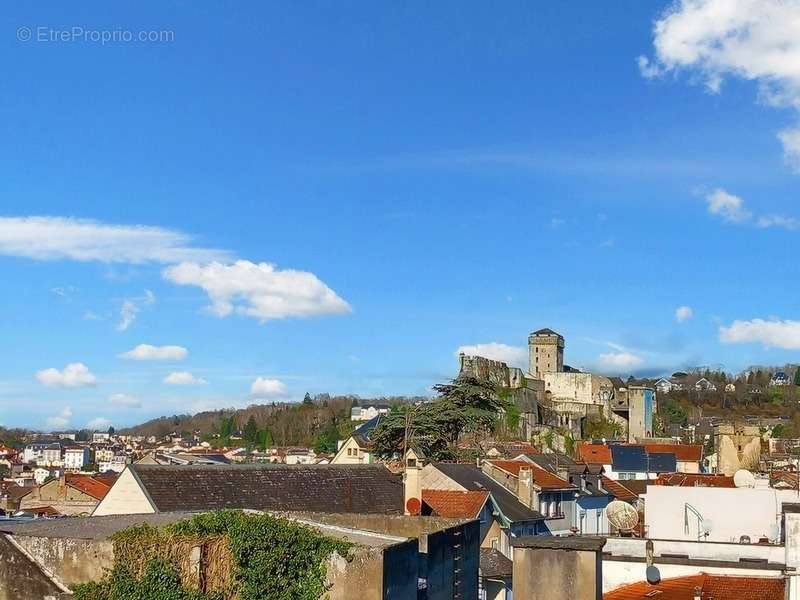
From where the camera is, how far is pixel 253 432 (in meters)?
178

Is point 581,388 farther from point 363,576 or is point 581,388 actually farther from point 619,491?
point 363,576

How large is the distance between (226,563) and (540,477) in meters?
33.5

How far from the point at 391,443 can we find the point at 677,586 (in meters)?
29.0

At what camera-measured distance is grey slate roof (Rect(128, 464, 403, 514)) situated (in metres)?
26.8

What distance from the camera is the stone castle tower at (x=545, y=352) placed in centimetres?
15550

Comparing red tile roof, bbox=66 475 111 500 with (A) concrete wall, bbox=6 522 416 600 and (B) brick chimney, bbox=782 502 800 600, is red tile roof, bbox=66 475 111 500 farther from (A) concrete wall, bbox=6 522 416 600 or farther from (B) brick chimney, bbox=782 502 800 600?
(B) brick chimney, bbox=782 502 800 600

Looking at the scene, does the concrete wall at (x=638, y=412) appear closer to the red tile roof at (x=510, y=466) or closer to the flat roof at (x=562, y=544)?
the red tile roof at (x=510, y=466)

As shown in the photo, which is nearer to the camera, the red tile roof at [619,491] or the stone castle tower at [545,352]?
the red tile roof at [619,491]

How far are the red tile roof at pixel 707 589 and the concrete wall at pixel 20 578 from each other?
1231cm

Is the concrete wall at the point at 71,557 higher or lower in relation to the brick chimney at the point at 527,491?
higher

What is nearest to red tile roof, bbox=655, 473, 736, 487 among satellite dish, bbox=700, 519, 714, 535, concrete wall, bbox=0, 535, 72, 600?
satellite dish, bbox=700, 519, 714, 535

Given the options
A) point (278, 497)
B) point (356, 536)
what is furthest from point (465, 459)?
point (356, 536)

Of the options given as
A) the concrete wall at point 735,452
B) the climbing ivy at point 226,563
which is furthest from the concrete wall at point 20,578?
the concrete wall at point 735,452

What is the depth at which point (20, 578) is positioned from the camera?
1493 cm
